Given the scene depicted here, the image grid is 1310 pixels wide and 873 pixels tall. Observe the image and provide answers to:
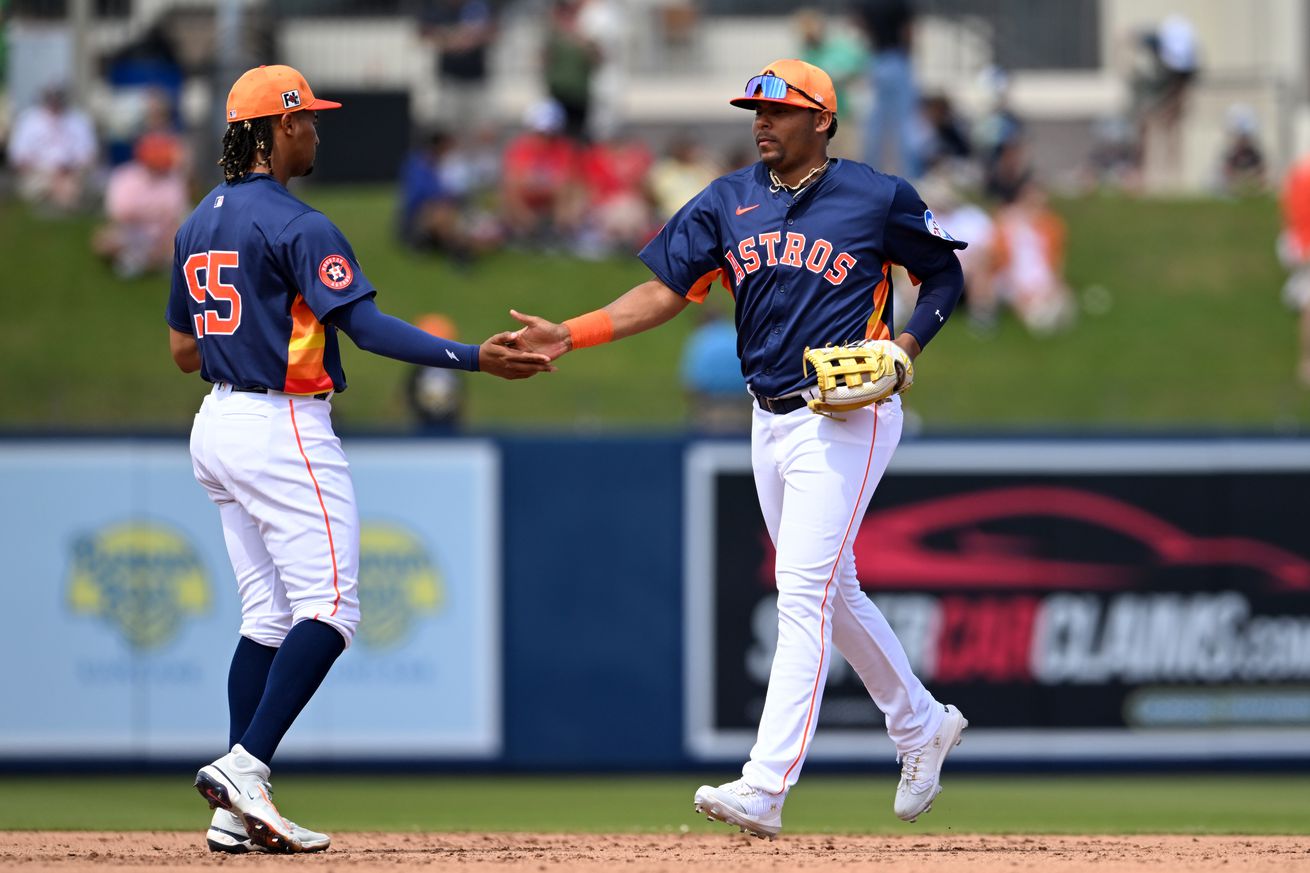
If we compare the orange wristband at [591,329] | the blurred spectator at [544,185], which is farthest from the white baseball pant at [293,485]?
the blurred spectator at [544,185]

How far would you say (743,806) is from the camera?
5793 mm

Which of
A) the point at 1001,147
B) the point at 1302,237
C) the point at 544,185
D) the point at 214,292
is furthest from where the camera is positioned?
the point at 1001,147

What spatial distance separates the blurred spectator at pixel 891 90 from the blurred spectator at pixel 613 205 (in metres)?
2.24

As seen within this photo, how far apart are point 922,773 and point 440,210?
1149cm

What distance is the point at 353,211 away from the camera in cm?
1839

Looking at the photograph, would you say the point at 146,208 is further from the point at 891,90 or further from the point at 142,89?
the point at 891,90

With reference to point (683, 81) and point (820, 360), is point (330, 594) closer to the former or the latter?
point (820, 360)

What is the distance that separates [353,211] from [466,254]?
192cm

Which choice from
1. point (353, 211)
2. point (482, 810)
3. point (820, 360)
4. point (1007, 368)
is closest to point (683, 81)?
point (353, 211)

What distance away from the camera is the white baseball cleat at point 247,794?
18.3 ft

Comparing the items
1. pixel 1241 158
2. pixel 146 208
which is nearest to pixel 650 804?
pixel 146 208

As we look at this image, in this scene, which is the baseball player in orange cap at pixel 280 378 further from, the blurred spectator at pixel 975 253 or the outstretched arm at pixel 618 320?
the blurred spectator at pixel 975 253

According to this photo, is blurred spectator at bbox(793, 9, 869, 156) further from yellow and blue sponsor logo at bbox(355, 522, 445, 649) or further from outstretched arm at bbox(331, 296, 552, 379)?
outstretched arm at bbox(331, 296, 552, 379)

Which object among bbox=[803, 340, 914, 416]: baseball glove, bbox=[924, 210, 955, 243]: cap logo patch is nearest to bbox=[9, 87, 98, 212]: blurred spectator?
bbox=[924, 210, 955, 243]: cap logo patch
